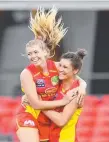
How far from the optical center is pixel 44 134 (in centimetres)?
707

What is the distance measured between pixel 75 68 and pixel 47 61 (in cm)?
25

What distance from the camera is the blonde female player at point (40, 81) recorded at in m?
6.88

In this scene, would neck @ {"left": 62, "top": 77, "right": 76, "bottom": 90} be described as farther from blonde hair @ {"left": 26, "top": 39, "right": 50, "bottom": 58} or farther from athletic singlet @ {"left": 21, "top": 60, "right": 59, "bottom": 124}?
blonde hair @ {"left": 26, "top": 39, "right": 50, "bottom": 58}

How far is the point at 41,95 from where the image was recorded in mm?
6992

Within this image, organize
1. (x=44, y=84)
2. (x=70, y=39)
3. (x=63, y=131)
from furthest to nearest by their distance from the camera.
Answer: (x=70, y=39) → (x=63, y=131) → (x=44, y=84)

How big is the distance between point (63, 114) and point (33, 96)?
298mm

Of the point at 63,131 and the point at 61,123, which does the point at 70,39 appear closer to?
the point at 63,131

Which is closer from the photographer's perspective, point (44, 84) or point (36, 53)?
point (36, 53)

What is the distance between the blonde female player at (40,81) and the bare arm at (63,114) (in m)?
0.05

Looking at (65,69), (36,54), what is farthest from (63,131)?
(36,54)

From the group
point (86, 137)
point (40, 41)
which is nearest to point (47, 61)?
point (40, 41)
